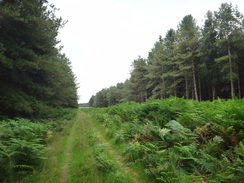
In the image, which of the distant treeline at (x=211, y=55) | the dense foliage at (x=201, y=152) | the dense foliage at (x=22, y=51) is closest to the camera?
the dense foliage at (x=201, y=152)

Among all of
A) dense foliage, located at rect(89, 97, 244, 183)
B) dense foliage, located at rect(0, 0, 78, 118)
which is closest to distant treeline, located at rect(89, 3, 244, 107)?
dense foliage, located at rect(89, 97, 244, 183)

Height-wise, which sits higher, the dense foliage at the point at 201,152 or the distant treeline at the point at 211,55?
the distant treeline at the point at 211,55

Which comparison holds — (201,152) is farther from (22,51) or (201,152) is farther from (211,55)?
(211,55)

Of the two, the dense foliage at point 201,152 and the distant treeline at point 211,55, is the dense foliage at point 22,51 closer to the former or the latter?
the dense foliage at point 201,152

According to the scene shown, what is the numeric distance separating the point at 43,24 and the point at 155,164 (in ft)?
38.5

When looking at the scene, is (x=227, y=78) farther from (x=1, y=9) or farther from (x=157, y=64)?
(x=1, y=9)

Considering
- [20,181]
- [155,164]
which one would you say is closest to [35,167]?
[20,181]

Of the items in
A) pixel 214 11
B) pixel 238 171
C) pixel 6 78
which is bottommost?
pixel 238 171

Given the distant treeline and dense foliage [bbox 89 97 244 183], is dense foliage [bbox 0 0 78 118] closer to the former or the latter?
dense foliage [bbox 89 97 244 183]

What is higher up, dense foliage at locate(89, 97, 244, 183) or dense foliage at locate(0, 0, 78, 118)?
dense foliage at locate(0, 0, 78, 118)

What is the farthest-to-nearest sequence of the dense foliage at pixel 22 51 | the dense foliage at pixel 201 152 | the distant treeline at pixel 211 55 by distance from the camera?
the distant treeline at pixel 211 55, the dense foliage at pixel 22 51, the dense foliage at pixel 201 152

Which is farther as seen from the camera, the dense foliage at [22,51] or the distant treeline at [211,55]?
the distant treeline at [211,55]

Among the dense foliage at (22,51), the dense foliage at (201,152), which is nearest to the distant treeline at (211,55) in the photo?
the dense foliage at (201,152)

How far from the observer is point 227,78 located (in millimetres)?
21453
